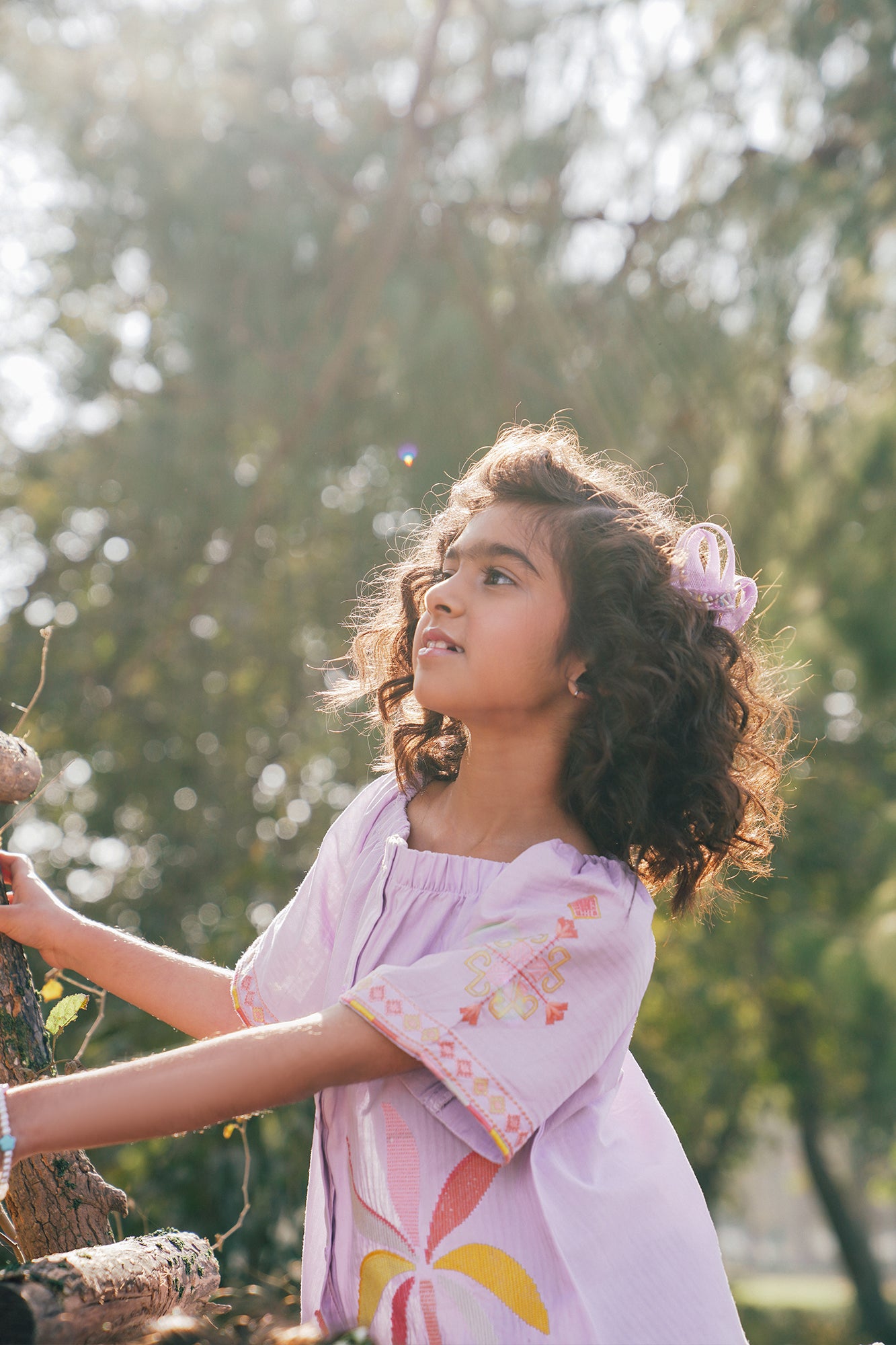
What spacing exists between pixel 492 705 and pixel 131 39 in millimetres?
5422

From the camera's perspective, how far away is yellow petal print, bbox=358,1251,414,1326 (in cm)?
140

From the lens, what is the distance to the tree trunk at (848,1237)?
41.8ft

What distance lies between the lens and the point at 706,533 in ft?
5.92

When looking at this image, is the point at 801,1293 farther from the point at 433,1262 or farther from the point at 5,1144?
the point at 5,1144

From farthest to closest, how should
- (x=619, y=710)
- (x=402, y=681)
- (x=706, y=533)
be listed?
(x=402, y=681)
(x=706, y=533)
(x=619, y=710)

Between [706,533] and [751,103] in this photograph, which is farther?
[751,103]

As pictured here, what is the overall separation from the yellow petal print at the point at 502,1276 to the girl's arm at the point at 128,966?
0.48 meters

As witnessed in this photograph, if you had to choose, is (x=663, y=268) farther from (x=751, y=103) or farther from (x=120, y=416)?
(x=120, y=416)

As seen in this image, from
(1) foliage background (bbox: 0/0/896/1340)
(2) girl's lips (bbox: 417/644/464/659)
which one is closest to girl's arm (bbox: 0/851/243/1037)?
(2) girl's lips (bbox: 417/644/464/659)

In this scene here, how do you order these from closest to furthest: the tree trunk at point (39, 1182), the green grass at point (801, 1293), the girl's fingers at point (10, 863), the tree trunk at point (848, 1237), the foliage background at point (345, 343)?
the tree trunk at point (39, 1182)
the girl's fingers at point (10, 863)
the foliage background at point (345, 343)
the tree trunk at point (848, 1237)
the green grass at point (801, 1293)

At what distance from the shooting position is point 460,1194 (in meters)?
1.42

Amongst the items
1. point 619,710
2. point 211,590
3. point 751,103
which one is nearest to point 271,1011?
point 619,710

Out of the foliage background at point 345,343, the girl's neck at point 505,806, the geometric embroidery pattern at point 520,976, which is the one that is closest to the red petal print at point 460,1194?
the geometric embroidery pattern at point 520,976

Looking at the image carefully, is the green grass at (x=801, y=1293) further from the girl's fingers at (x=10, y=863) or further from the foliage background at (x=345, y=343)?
the girl's fingers at (x=10, y=863)
